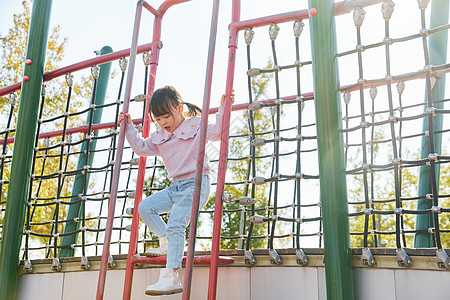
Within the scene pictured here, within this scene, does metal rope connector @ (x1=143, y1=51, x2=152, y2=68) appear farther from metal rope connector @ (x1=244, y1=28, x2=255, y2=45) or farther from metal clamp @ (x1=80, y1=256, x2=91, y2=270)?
metal clamp @ (x1=80, y1=256, x2=91, y2=270)

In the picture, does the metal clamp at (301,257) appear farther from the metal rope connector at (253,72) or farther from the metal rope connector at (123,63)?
the metal rope connector at (123,63)

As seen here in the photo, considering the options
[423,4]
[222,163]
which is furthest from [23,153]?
[423,4]

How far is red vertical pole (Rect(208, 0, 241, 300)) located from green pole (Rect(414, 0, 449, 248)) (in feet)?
6.02

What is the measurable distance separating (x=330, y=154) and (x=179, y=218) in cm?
86

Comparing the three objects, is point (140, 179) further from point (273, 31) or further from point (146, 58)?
point (273, 31)

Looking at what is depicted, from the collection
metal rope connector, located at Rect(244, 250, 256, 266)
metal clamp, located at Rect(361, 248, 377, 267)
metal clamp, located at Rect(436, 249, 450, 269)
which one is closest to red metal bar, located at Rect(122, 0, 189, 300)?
metal rope connector, located at Rect(244, 250, 256, 266)

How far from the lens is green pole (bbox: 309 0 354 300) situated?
2133mm

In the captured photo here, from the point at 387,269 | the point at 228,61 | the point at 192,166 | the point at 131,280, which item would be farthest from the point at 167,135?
the point at 387,269

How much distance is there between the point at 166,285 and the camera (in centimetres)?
235

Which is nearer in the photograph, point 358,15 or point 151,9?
point 358,15

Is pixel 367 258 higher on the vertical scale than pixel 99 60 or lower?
lower

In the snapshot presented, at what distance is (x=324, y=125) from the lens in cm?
229

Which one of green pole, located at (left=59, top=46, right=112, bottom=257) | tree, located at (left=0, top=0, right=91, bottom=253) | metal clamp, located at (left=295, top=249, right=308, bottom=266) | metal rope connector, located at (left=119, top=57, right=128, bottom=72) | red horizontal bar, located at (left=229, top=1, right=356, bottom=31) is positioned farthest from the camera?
tree, located at (left=0, top=0, right=91, bottom=253)

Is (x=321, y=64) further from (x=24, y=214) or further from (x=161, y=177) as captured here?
(x=161, y=177)
